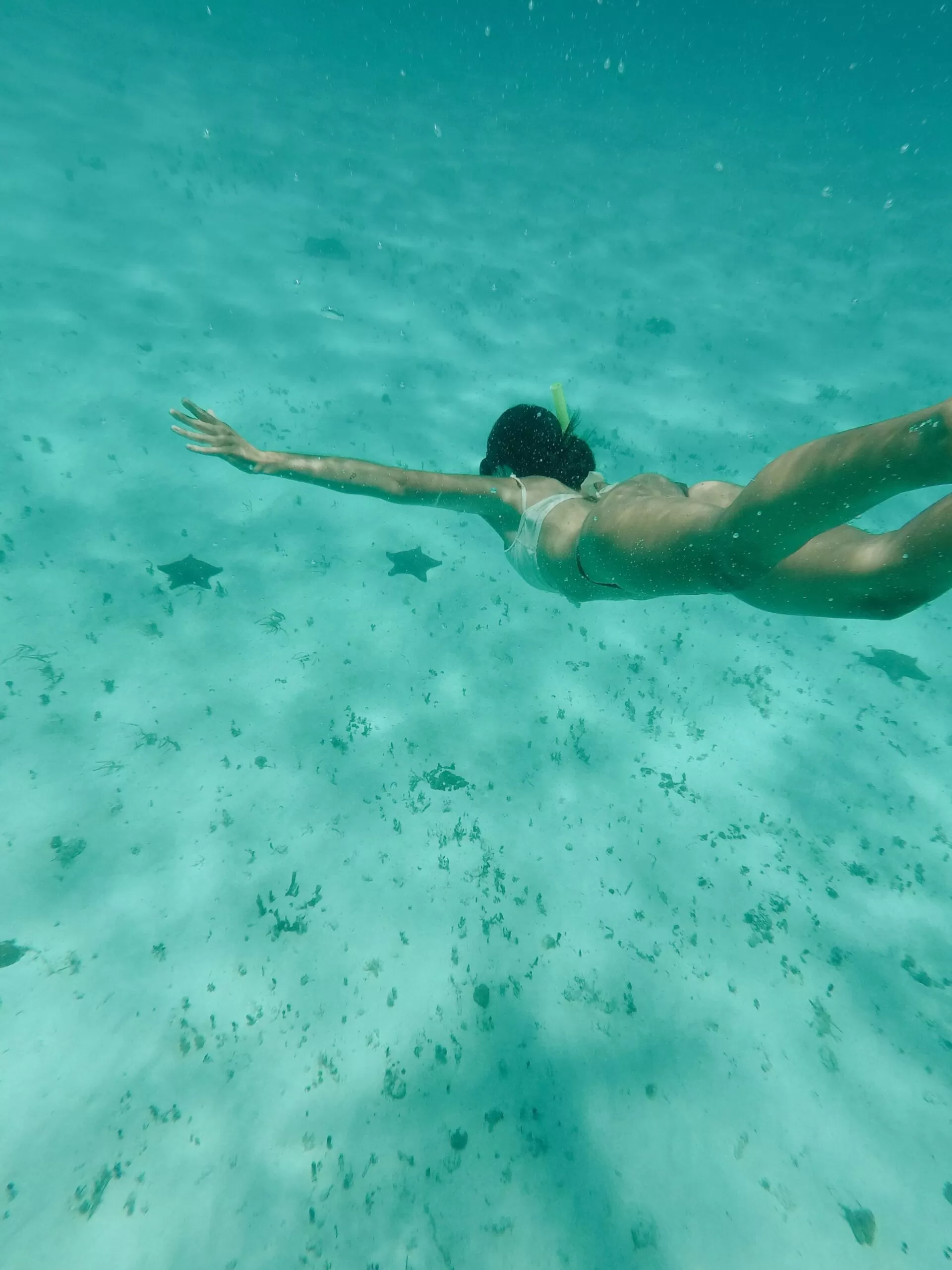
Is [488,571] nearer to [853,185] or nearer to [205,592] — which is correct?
[205,592]

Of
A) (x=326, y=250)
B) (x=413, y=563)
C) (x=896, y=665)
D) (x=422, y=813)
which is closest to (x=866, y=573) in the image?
(x=422, y=813)

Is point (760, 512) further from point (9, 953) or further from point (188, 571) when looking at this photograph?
point (9, 953)

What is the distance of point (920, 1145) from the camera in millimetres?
5570

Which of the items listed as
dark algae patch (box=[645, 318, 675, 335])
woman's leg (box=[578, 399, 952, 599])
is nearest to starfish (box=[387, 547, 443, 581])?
woman's leg (box=[578, 399, 952, 599])

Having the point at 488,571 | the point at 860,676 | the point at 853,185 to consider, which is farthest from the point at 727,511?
the point at 853,185

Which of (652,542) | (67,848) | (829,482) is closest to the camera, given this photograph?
(829,482)

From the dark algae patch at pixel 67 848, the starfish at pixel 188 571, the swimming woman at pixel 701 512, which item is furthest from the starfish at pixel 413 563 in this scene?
the dark algae patch at pixel 67 848

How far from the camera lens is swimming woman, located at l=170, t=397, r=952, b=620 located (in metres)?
2.31

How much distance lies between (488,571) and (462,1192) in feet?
25.0

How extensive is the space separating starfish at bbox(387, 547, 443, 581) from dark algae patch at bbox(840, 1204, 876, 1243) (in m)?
8.17

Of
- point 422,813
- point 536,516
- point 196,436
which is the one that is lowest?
point 422,813

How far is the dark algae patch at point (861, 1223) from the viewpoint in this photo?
16.8 ft

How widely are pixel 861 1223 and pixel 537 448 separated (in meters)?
7.62

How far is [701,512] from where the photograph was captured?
10.4 feet
